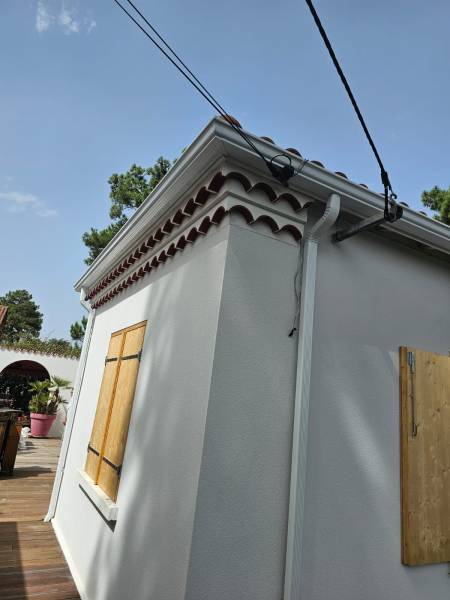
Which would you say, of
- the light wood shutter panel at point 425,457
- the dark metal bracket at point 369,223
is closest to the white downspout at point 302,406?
the dark metal bracket at point 369,223

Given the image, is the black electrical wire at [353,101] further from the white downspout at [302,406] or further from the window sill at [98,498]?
the window sill at [98,498]

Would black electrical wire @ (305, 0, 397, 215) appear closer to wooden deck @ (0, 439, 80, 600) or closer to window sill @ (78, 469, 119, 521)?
window sill @ (78, 469, 119, 521)

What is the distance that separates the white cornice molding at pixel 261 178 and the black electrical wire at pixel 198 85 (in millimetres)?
29

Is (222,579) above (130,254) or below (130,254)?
below

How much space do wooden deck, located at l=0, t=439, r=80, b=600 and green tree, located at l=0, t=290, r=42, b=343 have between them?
3434 centimetres

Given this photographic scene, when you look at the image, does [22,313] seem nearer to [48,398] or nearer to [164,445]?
[48,398]

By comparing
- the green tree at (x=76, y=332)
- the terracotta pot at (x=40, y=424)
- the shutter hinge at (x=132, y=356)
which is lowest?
the terracotta pot at (x=40, y=424)

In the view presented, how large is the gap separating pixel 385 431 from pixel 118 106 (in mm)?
3750

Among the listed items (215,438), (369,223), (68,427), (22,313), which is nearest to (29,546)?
(68,427)

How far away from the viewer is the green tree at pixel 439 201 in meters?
8.18

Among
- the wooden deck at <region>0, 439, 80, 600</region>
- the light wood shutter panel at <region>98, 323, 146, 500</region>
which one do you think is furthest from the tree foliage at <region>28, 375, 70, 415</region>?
the light wood shutter panel at <region>98, 323, 146, 500</region>

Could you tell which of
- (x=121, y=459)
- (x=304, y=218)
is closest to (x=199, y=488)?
(x=121, y=459)

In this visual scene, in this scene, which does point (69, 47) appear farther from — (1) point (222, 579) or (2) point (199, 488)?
(1) point (222, 579)

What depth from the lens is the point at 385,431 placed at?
218 centimetres
